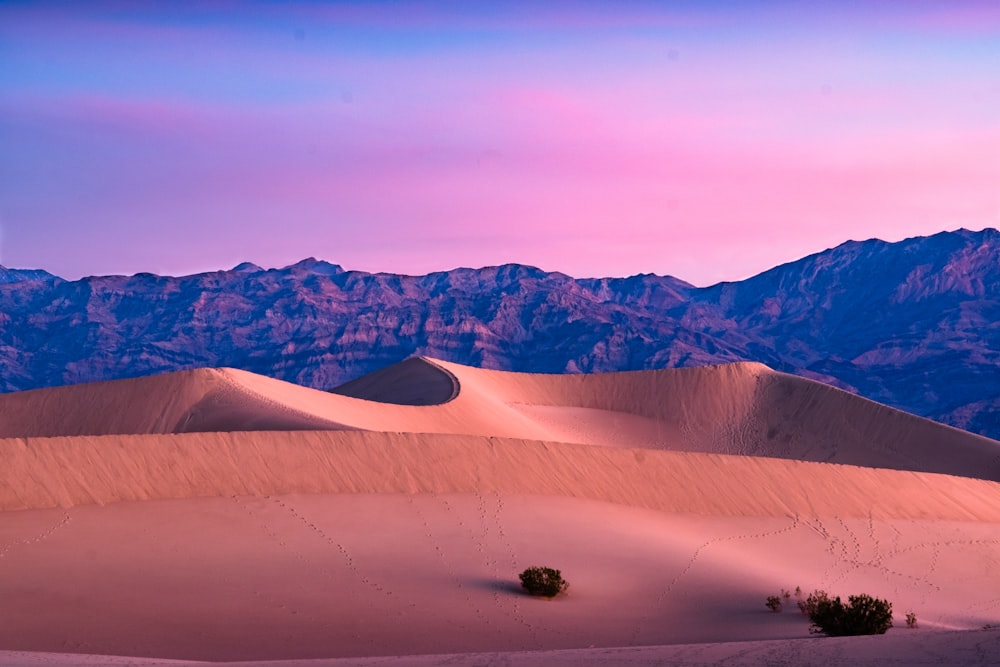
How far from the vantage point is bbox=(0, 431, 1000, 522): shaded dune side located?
23.9m

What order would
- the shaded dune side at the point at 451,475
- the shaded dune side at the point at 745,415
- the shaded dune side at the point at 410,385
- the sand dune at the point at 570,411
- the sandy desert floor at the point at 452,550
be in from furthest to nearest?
the shaded dune side at the point at 745,415 → the shaded dune side at the point at 410,385 → the sand dune at the point at 570,411 → the shaded dune side at the point at 451,475 → the sandy desert floor at the point at 452,550

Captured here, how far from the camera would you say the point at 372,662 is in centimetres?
1130

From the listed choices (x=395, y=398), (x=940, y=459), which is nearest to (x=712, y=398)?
(x=940, y=459)

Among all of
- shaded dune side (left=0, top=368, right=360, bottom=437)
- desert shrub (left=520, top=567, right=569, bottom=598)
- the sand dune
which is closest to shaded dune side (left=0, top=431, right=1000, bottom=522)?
desert shrub (left=520, top=567, right=569, bottom=598)

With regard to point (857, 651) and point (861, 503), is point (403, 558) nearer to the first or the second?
point (857, 651)

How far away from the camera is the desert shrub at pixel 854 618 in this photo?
1519cm

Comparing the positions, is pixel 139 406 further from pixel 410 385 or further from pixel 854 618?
pixel 854 618

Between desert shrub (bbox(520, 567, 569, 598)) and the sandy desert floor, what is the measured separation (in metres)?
0.29

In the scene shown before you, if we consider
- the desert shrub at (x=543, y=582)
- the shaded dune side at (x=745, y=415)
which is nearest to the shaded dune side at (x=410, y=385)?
the shaded dune side at (x=745, y=415)

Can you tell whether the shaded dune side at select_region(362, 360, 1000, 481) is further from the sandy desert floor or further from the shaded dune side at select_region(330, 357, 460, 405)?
the sandy desert floor

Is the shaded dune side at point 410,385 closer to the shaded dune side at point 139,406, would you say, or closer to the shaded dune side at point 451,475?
the shaded dune side at point 139,406

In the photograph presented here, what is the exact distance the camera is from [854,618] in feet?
50.4

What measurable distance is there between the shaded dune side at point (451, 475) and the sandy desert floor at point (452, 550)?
0.07m

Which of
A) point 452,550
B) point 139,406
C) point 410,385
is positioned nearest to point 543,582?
point 452,550
